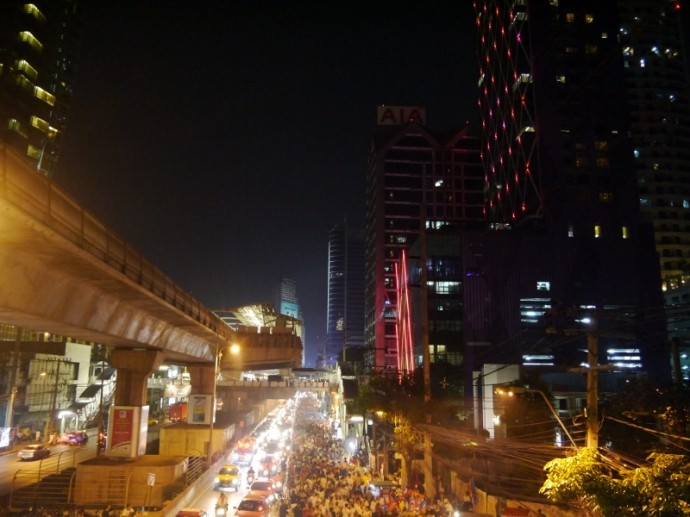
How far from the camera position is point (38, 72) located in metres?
70.6

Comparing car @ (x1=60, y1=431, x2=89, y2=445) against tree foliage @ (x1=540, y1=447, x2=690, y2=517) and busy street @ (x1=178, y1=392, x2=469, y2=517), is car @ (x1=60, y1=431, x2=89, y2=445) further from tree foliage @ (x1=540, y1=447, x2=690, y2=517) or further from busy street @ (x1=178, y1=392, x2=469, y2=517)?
tree foliage @ (x1=540, y1=447, x2=690, y2=517)

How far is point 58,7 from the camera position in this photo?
7400 centimetres

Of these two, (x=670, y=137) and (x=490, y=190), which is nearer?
(x=670, y=137)

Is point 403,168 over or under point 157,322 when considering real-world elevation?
over

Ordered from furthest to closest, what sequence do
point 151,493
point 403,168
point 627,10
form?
1. point 403,168
2. point 627,10
3. point 151,493

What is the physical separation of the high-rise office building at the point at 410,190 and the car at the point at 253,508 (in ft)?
298

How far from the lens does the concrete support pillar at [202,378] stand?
139 ft

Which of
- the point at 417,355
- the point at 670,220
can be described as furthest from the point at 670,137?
the point at 417,355

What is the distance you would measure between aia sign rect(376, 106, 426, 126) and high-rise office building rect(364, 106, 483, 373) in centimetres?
545

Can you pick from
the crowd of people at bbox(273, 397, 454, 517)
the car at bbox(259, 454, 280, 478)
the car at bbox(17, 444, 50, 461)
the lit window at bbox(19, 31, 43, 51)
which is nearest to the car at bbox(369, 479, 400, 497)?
the crowd of people at bbox(273, 397, 454, 517)

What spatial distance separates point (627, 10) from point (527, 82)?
Answer: 3979 cm

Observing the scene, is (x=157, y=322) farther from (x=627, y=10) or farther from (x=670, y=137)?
(x=627, y=10)

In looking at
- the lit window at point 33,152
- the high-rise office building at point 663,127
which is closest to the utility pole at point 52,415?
the lit window at point 33,152

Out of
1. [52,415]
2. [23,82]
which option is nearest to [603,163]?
[52,415]
